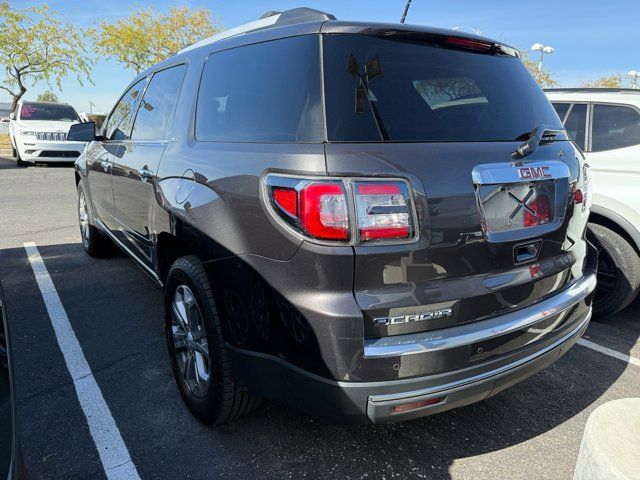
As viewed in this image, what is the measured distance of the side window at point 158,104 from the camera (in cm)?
301

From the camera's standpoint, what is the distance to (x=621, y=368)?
10.5ft

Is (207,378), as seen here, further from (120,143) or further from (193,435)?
(120,143)

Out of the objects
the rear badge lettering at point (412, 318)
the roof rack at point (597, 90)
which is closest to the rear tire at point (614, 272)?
the roof rack at point (597, 90)

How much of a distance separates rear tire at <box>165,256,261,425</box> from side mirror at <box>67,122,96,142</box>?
2522 millimetres

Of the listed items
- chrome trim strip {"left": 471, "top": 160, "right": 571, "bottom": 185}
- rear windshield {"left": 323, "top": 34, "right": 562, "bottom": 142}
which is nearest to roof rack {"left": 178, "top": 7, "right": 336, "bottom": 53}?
rear windshield {"left": 323, "top": 34, "right": 562, "bottom": 142}

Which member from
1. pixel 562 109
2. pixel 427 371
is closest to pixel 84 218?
pixel 427 371

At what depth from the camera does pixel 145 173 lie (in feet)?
9.95

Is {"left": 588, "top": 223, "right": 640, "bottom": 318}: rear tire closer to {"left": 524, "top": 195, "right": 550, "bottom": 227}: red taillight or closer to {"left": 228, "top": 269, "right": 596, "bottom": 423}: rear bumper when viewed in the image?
{"left": 228, "top": 269, "right": 596, "bottom": 423}: rear bumper

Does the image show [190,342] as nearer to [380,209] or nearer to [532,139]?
[380,209]

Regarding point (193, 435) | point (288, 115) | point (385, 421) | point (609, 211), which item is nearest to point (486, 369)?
point (385, 421)

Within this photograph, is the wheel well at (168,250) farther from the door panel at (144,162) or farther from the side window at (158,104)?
the side window at (158,104)

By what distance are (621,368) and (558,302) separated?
1.44 m

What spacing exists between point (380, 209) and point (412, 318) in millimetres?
411

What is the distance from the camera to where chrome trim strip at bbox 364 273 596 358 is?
1.72m
